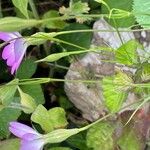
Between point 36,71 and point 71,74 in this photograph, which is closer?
point 71,74

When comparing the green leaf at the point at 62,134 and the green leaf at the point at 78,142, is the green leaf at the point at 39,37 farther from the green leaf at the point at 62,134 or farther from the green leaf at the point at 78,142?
the green leaf at the point at 78,142

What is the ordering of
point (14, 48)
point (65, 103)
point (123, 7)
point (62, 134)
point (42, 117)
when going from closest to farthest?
point (62, 134), point (14, 48), point (42, 117), point (123, 7), point (65, 103)

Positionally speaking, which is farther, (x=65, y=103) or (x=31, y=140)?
(x=65, y=103)

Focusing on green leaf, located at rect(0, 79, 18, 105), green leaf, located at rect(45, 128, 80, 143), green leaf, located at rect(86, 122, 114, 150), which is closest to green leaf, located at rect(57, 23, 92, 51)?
green leaf, located at rect(86, 122, 114, 150)

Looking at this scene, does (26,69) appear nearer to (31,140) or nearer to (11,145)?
(11,145)

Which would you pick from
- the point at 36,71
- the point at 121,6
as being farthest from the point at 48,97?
the point at 121,6

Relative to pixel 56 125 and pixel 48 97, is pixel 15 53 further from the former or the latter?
pixel 48 97

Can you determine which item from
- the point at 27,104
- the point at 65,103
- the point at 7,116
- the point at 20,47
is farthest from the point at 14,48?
the point at 65,103
